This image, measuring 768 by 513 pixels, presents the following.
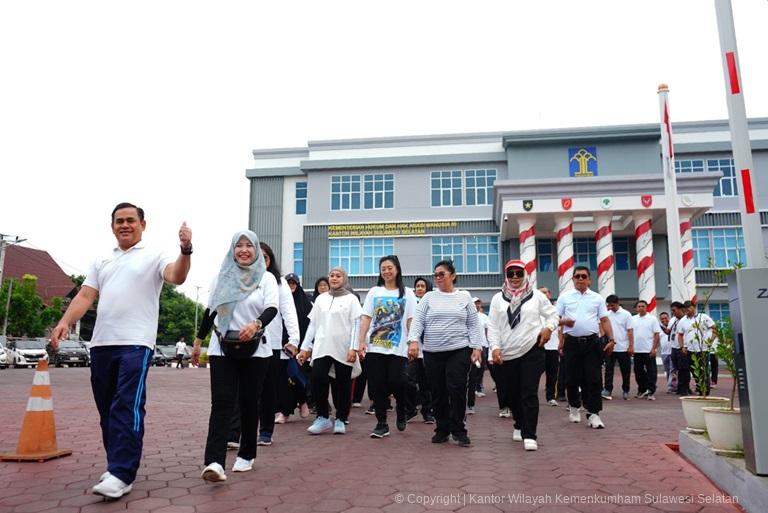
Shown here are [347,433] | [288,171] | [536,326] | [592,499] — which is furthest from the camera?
[288,171]

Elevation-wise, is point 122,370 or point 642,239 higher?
A: point 642,239

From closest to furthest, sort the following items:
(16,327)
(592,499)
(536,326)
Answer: (592,499), (536,326), (16,327)

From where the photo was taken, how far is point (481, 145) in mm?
30422

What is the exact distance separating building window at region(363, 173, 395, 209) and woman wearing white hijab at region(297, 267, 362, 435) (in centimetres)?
2432

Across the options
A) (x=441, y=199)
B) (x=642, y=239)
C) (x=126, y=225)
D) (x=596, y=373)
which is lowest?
(x=596, y=373)

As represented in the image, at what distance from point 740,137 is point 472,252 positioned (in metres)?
25.4

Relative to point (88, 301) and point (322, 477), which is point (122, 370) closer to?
point (88, 301)

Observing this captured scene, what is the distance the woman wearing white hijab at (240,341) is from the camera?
4.15 meters

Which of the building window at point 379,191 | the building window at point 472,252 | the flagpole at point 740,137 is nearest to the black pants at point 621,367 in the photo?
the flagpole at point 740,137

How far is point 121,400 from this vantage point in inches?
150

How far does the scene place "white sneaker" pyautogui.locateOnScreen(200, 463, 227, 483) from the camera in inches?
155

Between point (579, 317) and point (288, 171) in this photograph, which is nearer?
point (579, 317)

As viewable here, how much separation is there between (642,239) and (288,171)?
1812 centimetres

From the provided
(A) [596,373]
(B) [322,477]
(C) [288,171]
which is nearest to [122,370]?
(B) [322,477]
